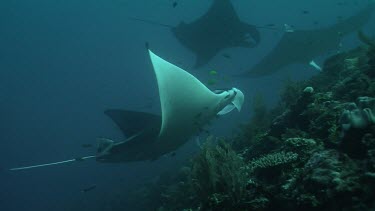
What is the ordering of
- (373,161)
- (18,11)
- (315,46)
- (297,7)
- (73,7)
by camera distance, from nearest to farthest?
(373,161) < (315,46) < (18,11) < (73,7) < (297,7)

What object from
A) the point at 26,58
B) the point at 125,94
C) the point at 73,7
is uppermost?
the point at 73,7

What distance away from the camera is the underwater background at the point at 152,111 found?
4.03 m

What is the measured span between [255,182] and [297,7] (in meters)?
108

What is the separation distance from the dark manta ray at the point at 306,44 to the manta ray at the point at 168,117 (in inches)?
265

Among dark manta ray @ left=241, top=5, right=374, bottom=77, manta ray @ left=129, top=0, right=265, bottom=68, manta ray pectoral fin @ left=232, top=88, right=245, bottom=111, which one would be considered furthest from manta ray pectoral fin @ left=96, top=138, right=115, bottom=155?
dark manta ray @ left=241, top=5, right=374, bottom=77

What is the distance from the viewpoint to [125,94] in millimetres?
65812

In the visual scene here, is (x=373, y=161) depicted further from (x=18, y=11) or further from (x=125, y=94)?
(x=18, y=11)

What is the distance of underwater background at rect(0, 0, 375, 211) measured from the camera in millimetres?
4027

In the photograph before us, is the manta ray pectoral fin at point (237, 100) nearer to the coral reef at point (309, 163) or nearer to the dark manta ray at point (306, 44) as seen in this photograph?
the coral reef at point (309, 163)

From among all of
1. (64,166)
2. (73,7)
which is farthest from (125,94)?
(73,7)

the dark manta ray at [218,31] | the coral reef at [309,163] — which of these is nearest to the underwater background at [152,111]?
the coral reef at [309,163]

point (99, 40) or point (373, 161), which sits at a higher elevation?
point (373, 161)

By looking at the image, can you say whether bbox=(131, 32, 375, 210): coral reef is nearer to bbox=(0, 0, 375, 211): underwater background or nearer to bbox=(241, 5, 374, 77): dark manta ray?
bbox=(0, 0, 375, 211): underwater background

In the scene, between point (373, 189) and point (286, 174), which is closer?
point (373, 189)
